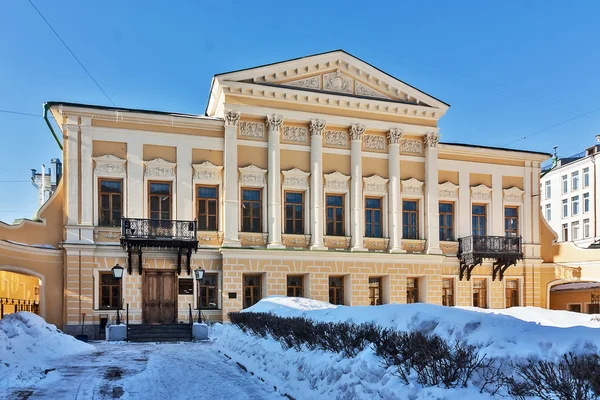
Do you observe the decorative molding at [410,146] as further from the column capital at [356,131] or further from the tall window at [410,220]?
the tall window at [410,220]

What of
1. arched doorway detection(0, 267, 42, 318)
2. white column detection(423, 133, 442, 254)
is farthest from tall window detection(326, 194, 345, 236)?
arched doorway detection(0, 267, 42, 318)

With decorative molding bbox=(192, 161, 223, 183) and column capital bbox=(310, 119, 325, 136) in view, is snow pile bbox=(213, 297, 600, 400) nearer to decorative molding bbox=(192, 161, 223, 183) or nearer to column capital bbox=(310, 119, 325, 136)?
decorative molding bbox=(192, 161, 223, 183)

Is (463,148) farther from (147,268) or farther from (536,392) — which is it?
(536,392)

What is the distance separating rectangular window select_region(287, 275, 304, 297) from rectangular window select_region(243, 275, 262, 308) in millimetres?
1502

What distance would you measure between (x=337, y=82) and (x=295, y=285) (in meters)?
10.4

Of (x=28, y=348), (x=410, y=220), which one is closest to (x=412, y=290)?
(x=410, y=220)

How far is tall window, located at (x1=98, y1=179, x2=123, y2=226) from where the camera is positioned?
25158 millimetres

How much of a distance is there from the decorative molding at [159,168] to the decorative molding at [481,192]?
16361 millimetres

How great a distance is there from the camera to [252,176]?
27.2 m

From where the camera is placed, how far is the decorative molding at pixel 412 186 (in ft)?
98.3

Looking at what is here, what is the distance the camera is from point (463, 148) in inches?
1238

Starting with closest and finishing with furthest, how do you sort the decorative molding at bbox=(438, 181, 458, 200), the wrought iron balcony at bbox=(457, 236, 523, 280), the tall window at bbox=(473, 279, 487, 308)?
the wrought iron balcony at bbox=(457, 236, 523, 280)
the decorative molding at bbox=(438, 181, 458, 200)
the tall window at bbox=(473, 279, 487, 308)

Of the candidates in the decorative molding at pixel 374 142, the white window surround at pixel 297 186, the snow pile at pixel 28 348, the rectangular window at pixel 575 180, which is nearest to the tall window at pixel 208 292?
the white window surround at pixel 297 186

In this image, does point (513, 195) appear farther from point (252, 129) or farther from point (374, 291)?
point (252, 129)
